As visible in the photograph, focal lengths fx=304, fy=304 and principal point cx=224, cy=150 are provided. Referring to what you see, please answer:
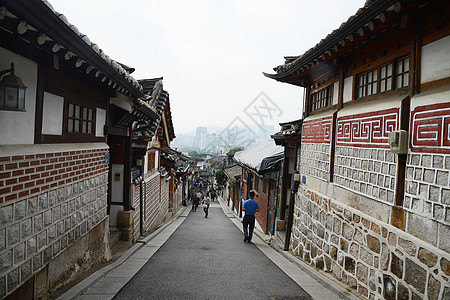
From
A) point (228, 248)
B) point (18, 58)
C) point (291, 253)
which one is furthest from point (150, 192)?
point (18, 58)

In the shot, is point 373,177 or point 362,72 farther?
point 362,72

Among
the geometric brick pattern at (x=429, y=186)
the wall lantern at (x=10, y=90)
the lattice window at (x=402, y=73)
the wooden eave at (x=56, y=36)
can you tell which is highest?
the lattice window at (x=402, y=73)

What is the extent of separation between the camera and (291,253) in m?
9.08

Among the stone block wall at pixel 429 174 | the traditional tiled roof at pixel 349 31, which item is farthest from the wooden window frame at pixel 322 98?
the stone block wall at pixel 429 174

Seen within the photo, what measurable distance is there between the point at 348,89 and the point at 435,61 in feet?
8.25

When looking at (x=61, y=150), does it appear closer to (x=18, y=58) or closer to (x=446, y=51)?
(x=18, y=58)

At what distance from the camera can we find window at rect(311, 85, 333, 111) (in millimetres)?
7495

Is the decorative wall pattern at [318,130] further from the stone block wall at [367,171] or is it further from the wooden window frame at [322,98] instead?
the stone block wall at [367,171]

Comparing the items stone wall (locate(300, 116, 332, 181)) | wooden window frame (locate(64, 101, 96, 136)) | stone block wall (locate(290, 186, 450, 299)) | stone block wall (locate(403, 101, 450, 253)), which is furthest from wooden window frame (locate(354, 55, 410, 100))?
wooden window frame (locate(64, 101, 96, 136))

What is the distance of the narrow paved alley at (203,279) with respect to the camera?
17.0 feet

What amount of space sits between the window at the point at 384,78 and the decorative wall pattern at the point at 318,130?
116cm

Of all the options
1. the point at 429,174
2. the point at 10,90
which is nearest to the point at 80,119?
the point at 10,90

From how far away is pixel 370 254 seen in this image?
5023mm

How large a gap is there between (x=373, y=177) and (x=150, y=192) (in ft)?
33.8
